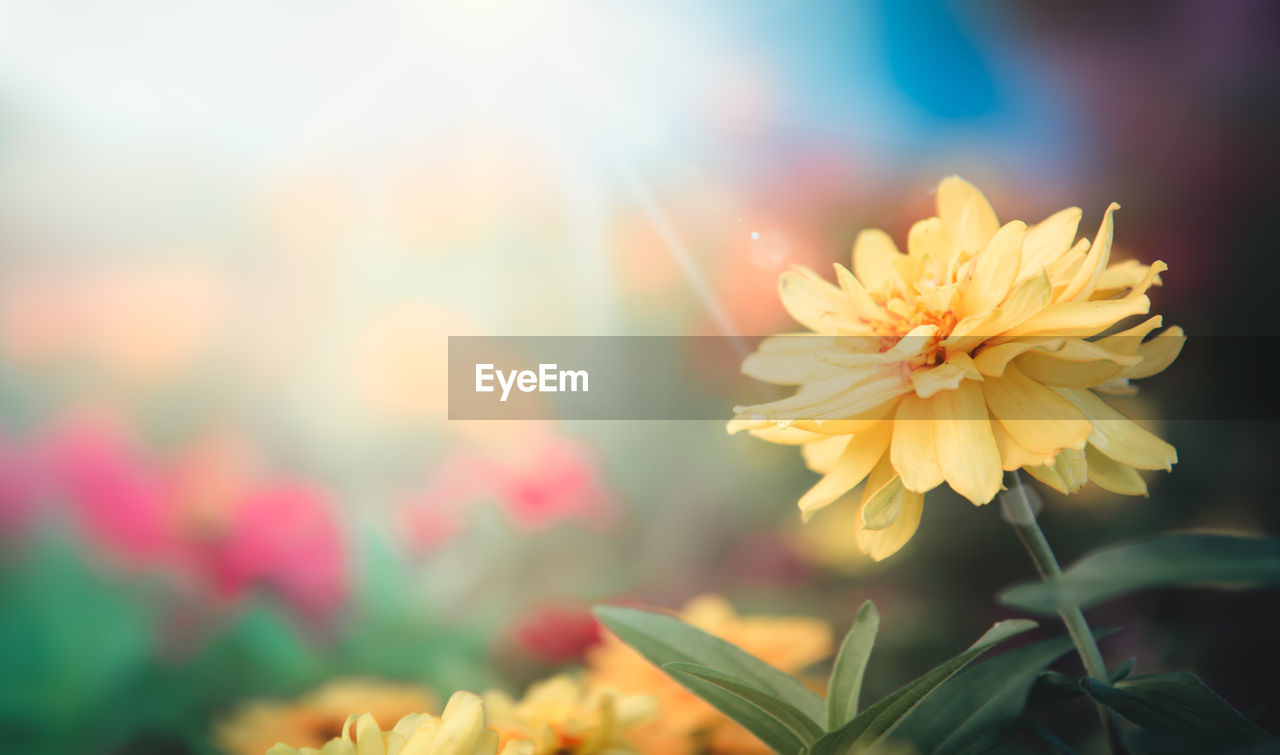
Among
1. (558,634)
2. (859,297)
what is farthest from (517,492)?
(859,297)

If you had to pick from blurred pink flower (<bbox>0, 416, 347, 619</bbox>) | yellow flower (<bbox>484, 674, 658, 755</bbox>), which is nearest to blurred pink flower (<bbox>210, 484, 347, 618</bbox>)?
blurred pink flower (<bbox>0, 416, 347, 619</bbox>)

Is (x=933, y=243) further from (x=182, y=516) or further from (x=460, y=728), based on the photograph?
(x=182, y=516)

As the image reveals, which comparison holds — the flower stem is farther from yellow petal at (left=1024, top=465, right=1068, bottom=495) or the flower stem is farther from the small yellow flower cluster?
the small yellow flower cluster

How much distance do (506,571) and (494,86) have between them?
0.38 metres

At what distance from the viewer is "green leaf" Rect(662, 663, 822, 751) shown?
0.63 ft

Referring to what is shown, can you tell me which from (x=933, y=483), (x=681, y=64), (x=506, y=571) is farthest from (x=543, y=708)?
(x=681, y=64)

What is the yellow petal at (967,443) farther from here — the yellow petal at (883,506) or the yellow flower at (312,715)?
the yellow flower at (312,715)

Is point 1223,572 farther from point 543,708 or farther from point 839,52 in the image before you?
point 839,52

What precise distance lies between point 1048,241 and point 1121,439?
64mm

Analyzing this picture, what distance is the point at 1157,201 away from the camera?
54cm

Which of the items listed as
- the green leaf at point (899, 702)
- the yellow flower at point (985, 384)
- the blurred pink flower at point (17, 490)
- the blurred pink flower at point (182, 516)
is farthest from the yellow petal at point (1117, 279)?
the blurred pink flower at point (17, 490)

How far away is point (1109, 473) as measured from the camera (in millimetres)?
214

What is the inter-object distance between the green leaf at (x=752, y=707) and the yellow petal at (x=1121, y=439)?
104 mm

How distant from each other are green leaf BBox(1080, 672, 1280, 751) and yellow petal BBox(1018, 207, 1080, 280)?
0.11m
